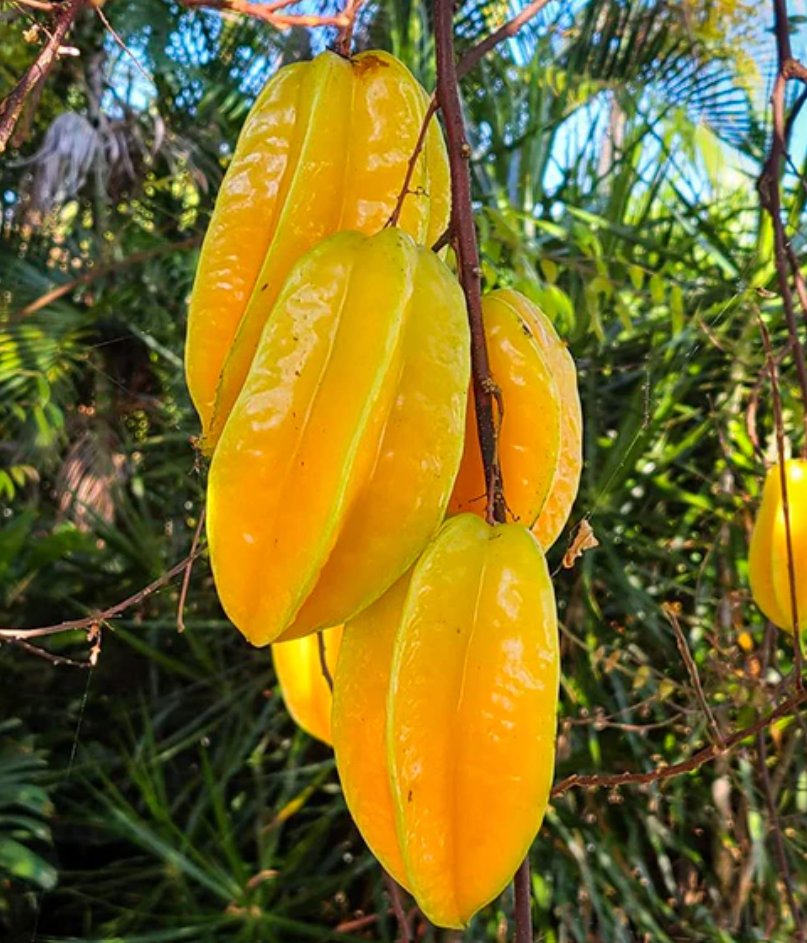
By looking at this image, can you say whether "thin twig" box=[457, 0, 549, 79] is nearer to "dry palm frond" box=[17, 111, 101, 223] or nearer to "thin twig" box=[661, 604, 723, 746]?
"thin twig" box=[661, 604, 723, 746]

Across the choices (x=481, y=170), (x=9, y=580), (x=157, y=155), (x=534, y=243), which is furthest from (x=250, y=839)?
(x=157, y=155)

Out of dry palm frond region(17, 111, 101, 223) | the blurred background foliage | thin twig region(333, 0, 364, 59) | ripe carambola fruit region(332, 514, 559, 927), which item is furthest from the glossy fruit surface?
dry palm frond region(17, 111, 101, 223)

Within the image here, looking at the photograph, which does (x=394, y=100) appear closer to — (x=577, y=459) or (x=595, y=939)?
(x=577, y=459)

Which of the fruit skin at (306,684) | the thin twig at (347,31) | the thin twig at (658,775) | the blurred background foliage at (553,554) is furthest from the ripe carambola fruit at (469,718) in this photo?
the blurred background foliage at (553,554)

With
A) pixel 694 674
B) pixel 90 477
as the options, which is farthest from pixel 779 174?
pixel 90 477

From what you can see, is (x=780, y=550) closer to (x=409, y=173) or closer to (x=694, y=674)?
(x=694, y=674)

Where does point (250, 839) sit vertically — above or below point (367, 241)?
below
